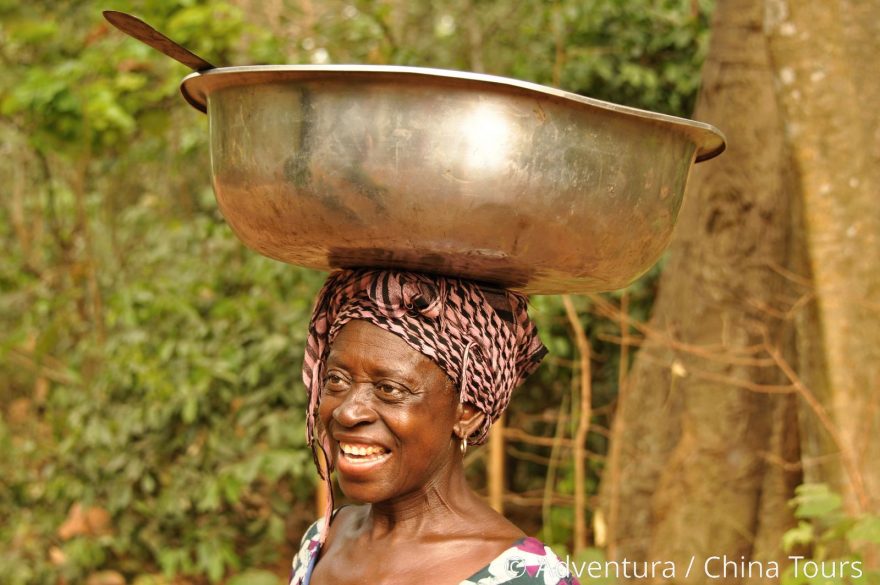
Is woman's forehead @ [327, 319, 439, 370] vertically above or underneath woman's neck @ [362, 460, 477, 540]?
above

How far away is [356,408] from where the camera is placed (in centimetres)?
174

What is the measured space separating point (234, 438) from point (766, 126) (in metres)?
2.65

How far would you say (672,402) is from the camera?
4016 mm

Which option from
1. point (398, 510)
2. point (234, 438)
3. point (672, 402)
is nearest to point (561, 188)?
point (398, 510)

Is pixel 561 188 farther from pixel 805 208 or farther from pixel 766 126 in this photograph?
pixel 766 126

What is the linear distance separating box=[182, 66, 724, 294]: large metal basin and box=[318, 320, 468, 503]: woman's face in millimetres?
172

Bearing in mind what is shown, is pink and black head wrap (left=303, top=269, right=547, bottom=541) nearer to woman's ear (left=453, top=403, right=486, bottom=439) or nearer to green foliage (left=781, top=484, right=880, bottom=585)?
woman's ear (left=453, top=403, right=486, bottom=439)

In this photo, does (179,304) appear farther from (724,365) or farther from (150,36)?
(150,36)

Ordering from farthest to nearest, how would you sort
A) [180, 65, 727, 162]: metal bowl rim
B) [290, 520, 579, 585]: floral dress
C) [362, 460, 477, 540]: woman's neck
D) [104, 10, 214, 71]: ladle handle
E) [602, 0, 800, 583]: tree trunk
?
[602, 0, 800, 583]: tree trunk, [362, 460, 477, 540]: woman's neck, [290, 520, 579, 585]: floral dress, [104, 10, 214, 71]: ladle handle, [180, 65, 727, 162]: metal bowl rim

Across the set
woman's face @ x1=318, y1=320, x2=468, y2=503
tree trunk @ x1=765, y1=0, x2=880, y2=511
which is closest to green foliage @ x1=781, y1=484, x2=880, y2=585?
tree trunk @ x1=765, y1=0, x2=880, y2=511

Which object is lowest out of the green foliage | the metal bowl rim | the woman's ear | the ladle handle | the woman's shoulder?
the green foliage

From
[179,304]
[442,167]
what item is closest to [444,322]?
[442,167]

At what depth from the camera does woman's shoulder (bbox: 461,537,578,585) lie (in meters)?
1.73

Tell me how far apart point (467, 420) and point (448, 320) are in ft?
0.61
